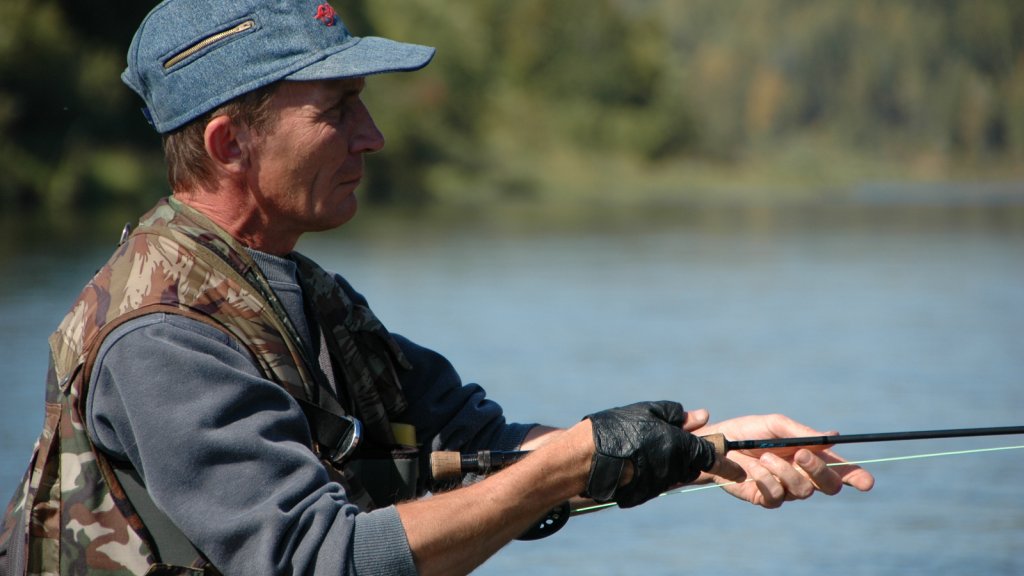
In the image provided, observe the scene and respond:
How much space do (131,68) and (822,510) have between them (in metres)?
4.65

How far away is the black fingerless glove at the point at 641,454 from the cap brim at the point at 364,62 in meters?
0.69

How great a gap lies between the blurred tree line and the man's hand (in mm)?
22288

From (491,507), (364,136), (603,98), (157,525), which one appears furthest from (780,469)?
(603,98)

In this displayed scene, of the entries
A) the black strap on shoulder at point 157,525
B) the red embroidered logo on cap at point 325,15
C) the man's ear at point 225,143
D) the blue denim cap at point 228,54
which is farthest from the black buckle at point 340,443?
the red embroidered logo on cap at point 325,15

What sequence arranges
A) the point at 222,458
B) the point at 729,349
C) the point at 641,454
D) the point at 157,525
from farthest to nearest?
the point at 729,349
the point at 641,454
the point at 157,525
the point at 222,458

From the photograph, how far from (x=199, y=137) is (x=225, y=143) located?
0.05 metres

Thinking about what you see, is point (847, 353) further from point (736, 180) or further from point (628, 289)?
point (736, 180)

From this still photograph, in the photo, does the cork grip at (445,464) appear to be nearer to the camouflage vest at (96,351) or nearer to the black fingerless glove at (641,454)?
the camouflage vest at (96,351)

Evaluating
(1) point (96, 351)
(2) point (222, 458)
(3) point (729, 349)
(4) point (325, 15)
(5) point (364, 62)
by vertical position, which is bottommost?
(2) point (222, 458)

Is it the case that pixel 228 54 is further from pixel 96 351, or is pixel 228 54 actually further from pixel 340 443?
pixel 340 443

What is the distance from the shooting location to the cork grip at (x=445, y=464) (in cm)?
273

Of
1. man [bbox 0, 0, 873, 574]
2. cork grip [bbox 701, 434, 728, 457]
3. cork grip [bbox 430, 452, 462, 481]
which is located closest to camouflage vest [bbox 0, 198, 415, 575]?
man [bbox 0, 0, 873, 574]

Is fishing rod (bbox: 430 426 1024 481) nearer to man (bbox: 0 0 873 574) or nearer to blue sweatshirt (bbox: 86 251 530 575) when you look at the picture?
man (bbox: 0 0 873 574)

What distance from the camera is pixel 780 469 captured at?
8.51ft
